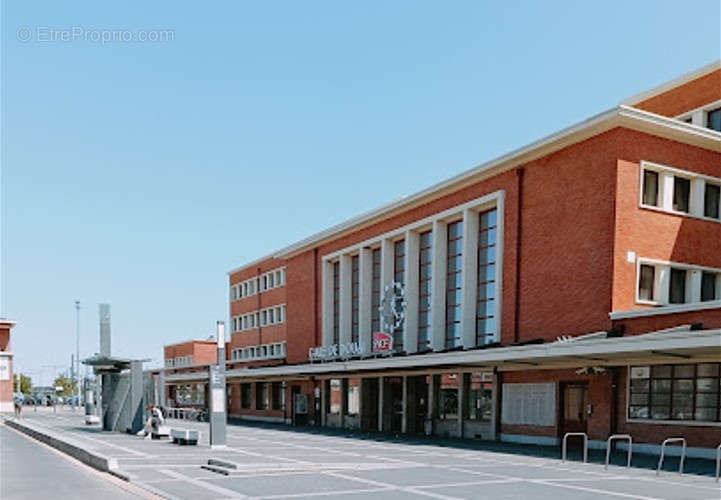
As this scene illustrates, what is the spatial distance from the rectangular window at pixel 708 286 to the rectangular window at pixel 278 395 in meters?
29.3

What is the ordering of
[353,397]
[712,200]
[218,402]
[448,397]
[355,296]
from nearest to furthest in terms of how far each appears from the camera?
[218,402] < [712,200] < [448,397] < [353,397] < [355,296]

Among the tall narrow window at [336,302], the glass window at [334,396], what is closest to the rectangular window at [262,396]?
the glass window at [334,396]

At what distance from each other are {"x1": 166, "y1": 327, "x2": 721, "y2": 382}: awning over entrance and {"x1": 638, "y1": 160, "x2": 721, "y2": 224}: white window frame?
5267 millimetres

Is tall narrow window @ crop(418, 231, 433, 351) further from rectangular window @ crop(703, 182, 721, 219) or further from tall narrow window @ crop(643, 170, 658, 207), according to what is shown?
rectangular window @ crop(703, 182, 721, 219)

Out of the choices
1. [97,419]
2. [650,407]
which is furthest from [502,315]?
[97,419]

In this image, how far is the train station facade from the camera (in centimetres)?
2139

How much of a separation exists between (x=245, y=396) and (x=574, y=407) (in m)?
35.0

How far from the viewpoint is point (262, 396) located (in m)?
51.7

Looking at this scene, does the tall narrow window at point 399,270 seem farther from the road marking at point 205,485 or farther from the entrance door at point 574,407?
the road marking at point 205,485

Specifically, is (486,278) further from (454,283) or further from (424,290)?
(424,290)

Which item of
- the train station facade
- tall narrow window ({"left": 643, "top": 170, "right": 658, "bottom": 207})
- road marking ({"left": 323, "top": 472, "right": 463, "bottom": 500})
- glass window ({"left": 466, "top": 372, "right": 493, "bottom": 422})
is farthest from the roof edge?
road marking ({"left": 323, "top": 472, "right": 463, "bottom": 500})

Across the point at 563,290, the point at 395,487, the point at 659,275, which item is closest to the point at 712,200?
the point at 659,275

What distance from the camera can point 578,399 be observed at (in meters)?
24.2

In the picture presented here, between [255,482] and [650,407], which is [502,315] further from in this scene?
[255,482]
